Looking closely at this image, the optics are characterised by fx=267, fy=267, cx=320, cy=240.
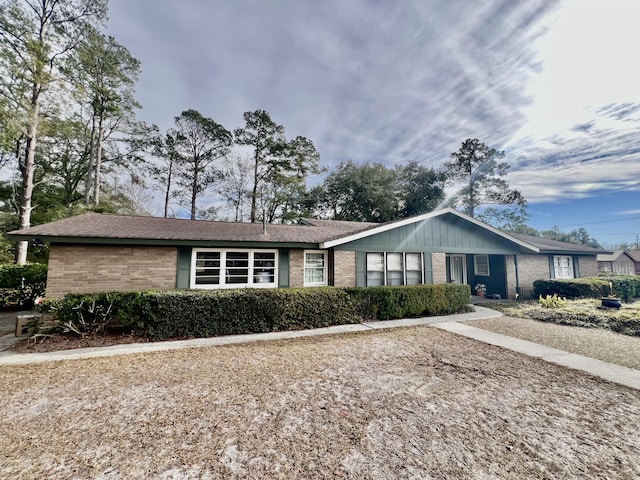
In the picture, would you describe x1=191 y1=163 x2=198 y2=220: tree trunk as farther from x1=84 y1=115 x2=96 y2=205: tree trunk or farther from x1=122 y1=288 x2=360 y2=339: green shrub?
x1=122 y1=288 x2=360 y2=339: green shrub

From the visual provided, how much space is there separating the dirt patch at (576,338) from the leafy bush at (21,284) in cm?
1710

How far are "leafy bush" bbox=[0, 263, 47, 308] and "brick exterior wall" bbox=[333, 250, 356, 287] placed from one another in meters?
12.4

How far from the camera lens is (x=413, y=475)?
238cm

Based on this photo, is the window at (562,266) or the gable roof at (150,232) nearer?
the gable roof at (150,232)

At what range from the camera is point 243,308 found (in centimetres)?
740

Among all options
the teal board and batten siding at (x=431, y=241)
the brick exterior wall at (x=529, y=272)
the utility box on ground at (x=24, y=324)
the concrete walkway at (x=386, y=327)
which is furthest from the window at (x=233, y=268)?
the brick exterior wall at (x=529, y=272)

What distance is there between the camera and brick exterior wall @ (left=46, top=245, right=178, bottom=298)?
7492 mm

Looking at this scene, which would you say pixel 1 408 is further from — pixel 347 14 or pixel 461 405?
pixel 347 14

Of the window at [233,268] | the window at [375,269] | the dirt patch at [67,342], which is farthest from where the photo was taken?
the window at [375,269]

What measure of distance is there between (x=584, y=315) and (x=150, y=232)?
14.9 meters

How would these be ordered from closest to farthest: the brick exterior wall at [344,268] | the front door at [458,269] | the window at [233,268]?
the window at [233,268]
the brick exterior wall at [344,268]
the front door at [458,269]

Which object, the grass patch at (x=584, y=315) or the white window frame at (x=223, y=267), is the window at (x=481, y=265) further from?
the white window frame at (x=223, y=267)

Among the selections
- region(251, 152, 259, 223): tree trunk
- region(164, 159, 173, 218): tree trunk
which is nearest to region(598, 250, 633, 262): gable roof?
region(251, 152, 259, 223): tree trunk

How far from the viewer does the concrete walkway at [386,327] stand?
193 inches
